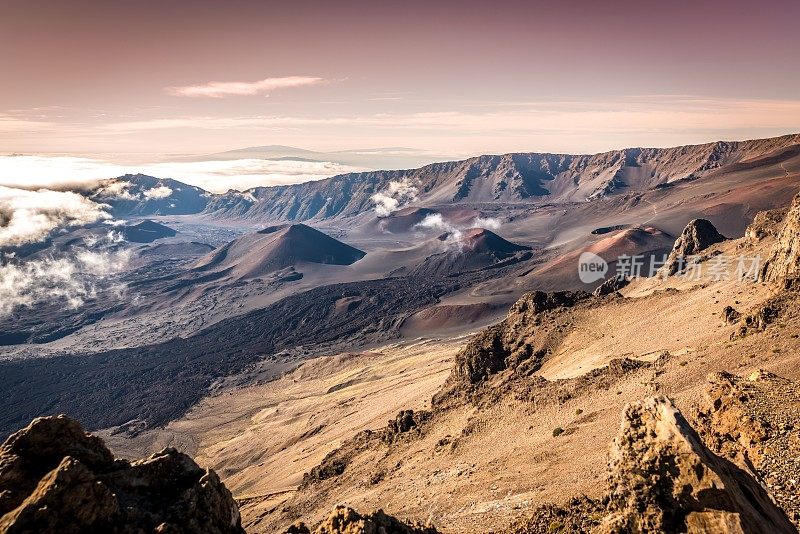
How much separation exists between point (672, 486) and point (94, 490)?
41.7 feet

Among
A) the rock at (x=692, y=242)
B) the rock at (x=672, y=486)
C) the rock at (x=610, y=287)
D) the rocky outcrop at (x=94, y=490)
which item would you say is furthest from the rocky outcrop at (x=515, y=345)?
the rock at (x=692, y=242)

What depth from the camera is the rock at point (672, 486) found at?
10414mm

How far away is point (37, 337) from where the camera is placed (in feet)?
543

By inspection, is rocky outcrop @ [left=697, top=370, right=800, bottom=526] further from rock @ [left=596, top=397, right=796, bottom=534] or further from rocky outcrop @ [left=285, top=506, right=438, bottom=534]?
rocky outcrop @ [left=285, top=506, right=438, bottom=534]

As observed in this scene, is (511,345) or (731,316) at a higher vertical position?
(731,316)

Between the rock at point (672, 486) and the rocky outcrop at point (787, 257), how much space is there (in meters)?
28.7

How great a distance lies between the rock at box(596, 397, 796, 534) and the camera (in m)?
10.4

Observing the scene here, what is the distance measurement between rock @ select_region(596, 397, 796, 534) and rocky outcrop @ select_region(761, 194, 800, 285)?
2866cm

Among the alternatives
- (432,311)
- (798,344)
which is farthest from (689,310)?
(432,311)

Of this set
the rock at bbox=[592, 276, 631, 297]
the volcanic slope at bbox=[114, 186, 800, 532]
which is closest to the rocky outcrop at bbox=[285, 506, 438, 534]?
the volcanic slope at bbox=[114, 186, 800, 532]

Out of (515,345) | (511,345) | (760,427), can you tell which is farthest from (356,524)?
(511,345)

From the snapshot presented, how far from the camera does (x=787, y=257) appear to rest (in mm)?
35688

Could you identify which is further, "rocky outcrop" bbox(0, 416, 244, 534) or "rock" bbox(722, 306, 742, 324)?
"rock" bbox(722, 306, 742, 324)

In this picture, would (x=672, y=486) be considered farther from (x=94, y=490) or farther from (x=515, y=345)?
(x=515, y=345)
